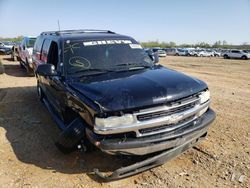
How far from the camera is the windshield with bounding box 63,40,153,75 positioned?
4488mm

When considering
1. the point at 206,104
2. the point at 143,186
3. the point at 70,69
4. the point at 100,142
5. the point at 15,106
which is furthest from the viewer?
the point at 15,106

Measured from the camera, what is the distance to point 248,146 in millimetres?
4699

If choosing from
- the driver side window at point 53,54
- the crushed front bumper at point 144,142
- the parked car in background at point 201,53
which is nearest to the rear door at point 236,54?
the parked car in background at point 201,53

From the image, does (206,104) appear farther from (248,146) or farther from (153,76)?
(248,146)

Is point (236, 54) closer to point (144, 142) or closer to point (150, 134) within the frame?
point (150, 134)

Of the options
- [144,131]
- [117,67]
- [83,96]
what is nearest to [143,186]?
[144,131]

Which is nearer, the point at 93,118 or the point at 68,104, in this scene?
the point at 93,118

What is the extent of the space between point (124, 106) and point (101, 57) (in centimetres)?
166

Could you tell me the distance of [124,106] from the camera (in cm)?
326

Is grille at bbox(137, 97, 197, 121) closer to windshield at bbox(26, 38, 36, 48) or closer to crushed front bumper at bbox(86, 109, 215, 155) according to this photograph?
crushed front bumper at bbox(86, 109, 215, 155)

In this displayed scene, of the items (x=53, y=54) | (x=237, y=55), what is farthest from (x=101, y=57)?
(x=237, y=55)

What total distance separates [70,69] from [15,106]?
394cm

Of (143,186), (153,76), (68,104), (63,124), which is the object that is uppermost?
(153,76)

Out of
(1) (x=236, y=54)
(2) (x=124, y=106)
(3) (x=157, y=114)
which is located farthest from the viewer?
(1) (x=236, y=54)
